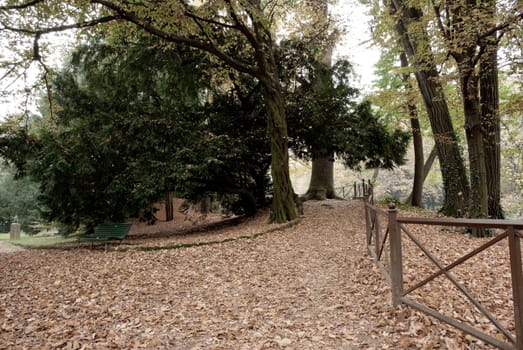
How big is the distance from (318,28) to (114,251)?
1118 centimetres

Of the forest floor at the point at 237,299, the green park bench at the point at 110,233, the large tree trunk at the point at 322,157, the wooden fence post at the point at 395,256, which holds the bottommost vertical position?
the forest floor at the point at 237,299

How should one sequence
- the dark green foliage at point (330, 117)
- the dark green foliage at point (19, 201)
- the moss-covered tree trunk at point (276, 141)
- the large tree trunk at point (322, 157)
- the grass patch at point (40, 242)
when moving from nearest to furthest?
the moss-covered tree trunk at point (276, 141) → the dark green foliage at point (330, 117) → the grass patch at point (40, 242) → the large tree trunk at point (322, 157) → the dark green foliage at point (19, 201)

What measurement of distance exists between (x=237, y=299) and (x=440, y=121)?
27.1 feet

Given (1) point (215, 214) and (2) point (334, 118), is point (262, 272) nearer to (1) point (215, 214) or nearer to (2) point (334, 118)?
(2) point (334, 118)

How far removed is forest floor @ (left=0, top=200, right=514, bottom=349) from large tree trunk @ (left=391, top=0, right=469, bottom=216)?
5.99ft

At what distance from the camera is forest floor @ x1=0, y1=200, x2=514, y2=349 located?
133 inches

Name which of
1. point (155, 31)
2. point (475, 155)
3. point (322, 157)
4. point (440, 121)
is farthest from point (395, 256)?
point (322, 157)

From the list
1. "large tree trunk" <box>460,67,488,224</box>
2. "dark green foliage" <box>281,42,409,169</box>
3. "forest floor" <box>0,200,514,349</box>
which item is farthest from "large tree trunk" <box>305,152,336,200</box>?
"large tree trunk" <box>460,67,488,224</box>

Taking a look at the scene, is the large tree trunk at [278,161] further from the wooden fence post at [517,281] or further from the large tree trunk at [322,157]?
the wooden fence post at [517,281]

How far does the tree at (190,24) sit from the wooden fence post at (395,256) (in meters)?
6.06

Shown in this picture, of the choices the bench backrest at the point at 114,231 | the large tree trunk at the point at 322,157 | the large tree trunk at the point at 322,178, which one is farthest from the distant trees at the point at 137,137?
the large tree trunk at the point at 322,178

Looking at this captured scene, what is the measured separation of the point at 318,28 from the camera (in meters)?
13.0

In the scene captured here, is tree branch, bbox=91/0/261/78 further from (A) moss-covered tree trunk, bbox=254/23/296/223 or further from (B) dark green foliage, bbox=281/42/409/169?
(B) dark green foliage, bbox=281/42/409/169

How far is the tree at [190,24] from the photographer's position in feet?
26.3
